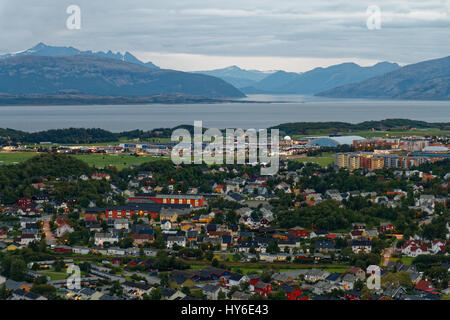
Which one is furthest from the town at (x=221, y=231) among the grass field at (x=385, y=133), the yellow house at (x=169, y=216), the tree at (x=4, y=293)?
the grass field at (x=385, y=133)

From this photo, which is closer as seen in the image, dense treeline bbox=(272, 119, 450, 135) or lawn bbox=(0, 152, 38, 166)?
lawn bbox=(0, 152, 38, 166)

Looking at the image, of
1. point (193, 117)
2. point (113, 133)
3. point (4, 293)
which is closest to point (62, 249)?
point (4, 293)

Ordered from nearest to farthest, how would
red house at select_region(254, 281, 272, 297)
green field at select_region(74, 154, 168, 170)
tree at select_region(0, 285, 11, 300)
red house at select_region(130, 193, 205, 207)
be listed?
tree at select_region(0, 285, 11, 300) → red house at select_region(254, 281, 272, 297) → red house at select_region(130, 193, 205, 207) → green field at select_region(74, 154, 168, 170)

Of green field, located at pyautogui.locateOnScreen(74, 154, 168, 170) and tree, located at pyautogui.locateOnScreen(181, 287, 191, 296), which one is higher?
green field, located at pyautogui.locateOnScreen(74, 154, 168, 170)

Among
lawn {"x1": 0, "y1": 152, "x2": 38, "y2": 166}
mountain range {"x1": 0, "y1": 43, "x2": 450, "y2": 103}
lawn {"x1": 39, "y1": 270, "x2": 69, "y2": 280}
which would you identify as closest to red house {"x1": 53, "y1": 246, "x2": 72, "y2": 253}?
lawn {"x1": 39, "y1": 270, "x2": 69, "y2": 280}

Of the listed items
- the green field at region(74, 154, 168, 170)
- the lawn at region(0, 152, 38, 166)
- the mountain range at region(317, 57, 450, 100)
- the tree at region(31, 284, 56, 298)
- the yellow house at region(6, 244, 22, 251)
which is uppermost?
the mountain range at region(317, 57, 450, 100)

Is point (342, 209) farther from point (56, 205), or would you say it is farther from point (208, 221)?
point (56, 205)

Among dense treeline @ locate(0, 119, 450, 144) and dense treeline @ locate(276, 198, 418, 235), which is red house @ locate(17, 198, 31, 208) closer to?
dense treeline @ locate(276, 198, 418, 235)

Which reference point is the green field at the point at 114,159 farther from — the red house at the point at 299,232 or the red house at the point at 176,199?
the red house at the point at 299,232

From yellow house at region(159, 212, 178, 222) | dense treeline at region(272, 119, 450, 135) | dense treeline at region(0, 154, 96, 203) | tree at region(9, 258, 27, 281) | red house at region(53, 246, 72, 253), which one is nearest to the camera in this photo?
tree at region(9, 258, 27, 281)
